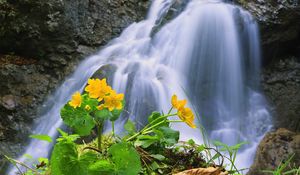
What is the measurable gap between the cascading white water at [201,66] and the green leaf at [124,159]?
5261mm

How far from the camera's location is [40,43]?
747cm

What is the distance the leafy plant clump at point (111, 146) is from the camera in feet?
3.18

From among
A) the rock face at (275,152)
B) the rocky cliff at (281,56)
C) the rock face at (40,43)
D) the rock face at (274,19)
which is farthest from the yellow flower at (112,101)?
the rock face at (274,19)

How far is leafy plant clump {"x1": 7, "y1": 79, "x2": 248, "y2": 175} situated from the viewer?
97cm

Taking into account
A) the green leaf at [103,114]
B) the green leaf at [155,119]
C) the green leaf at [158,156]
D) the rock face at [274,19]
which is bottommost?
the green leaf at [158,156]

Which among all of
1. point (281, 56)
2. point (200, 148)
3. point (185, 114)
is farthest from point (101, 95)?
point (281, 56)

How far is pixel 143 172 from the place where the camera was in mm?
1177

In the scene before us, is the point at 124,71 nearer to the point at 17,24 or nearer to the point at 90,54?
the point at 90,54

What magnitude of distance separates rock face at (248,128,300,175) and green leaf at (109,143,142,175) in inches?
107

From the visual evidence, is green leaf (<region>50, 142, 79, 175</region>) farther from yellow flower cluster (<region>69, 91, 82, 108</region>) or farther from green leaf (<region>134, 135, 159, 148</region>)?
green leaf (<region>134, 135, 159, 148</region>)

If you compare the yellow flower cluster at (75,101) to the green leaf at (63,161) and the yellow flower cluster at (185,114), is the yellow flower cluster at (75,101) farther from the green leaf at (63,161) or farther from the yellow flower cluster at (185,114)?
the yellow flower cluster at (185,114)

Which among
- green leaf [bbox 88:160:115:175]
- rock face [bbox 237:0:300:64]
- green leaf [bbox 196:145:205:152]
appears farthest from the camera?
rock face [bbox 237:0:300:64]

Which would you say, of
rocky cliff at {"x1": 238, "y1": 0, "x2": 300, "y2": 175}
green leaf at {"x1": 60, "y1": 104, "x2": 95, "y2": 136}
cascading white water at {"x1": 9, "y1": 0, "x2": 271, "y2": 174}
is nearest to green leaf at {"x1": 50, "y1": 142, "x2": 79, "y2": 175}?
green leaf at {"x1": 60, "y1": 104, "x2": 95, "y2": 136}

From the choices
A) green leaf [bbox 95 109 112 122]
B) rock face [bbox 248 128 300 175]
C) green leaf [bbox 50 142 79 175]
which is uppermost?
green leaf [bbox 95 109 112 122]
